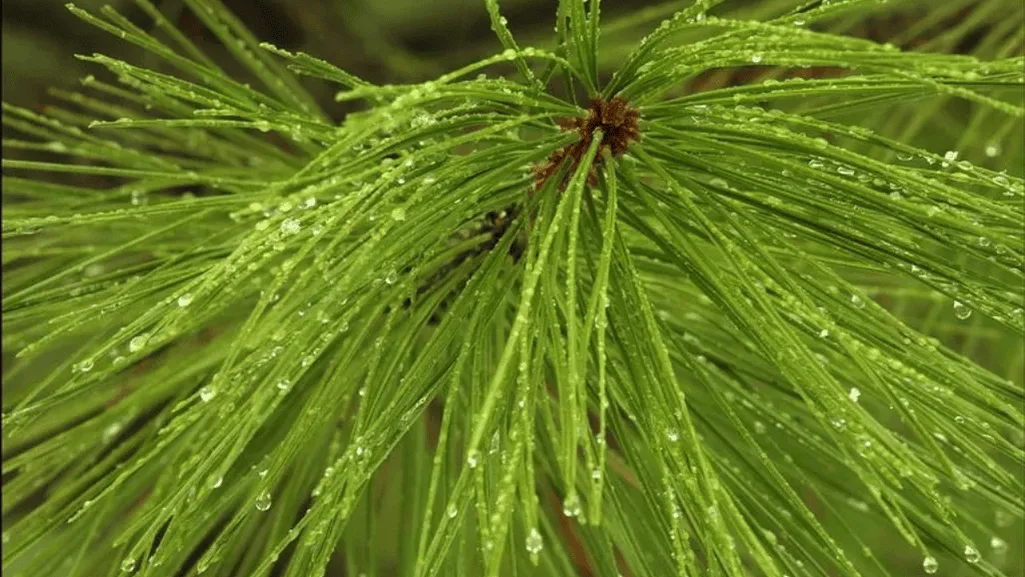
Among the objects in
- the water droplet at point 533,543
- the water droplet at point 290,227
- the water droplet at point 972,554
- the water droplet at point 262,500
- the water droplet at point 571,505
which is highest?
the water droplet at point 290,227

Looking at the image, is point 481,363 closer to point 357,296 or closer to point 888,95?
point 357,296

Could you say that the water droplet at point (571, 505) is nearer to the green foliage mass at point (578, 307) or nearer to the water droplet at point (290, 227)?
the green foliage mass at point (578, 307)

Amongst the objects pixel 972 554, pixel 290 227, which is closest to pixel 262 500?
pixel 290 227

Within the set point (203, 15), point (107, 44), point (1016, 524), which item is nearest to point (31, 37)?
point (107, 44)

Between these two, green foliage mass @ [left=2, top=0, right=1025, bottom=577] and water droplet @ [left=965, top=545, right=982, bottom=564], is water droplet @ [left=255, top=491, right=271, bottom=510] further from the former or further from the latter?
water droplet @ [left=965, top=545, right=982, bottom=564]

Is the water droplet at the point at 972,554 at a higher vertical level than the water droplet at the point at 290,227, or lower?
lower

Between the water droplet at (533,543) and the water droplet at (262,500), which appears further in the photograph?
the water droplet at (262,500)

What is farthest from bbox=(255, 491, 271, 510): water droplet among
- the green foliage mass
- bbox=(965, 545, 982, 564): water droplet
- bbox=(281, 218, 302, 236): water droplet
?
bbox=(965, 545, 982, 564): water droplet

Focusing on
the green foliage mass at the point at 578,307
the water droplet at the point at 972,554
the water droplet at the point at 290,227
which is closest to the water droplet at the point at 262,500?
the green foliage mass at the point at 578,307

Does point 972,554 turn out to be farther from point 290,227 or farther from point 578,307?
point 290,227
